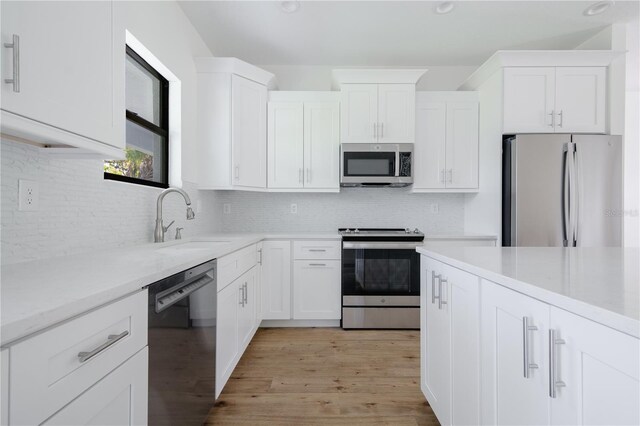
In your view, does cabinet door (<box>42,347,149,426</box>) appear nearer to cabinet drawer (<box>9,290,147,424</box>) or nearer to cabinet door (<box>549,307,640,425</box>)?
cabinet drawer (<box>9,290,147,424</box>)

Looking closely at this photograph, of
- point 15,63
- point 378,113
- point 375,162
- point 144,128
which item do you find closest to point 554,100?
point 378,113

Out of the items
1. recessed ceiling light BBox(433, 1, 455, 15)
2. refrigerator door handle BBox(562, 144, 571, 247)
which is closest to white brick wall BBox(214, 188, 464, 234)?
refrigerator door handle BBox(562, 144, 571, 247)

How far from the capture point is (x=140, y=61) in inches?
85.0

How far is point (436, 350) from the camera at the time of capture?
1.55 meters

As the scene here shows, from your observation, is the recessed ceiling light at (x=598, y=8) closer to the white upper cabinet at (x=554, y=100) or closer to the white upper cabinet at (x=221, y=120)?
the white upper cabinet at (x=554, y=100)

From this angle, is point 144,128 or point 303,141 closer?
point 144,128

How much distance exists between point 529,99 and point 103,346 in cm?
354

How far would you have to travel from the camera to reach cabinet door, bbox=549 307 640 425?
568 mm

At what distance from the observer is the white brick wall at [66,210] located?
1.17 m

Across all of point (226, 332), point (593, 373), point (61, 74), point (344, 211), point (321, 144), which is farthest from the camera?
point (344, 211)

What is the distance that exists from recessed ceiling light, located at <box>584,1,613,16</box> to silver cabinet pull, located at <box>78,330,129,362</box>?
3.83m

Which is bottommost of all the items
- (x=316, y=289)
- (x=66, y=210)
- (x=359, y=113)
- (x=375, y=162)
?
(x=316, y=289)

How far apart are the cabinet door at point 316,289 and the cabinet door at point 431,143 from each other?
130cm

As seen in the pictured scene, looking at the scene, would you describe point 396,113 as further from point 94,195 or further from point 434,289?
point 94,195
